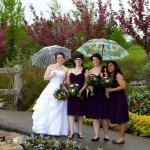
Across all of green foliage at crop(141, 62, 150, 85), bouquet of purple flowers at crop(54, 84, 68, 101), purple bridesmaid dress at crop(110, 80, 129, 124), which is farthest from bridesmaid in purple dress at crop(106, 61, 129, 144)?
green foliage at crop(141, 62, 150, 85)

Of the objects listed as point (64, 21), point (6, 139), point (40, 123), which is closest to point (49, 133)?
point (40, 123)

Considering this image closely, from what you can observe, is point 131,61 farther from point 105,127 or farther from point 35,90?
point 105,127

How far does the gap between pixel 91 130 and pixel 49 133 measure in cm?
126

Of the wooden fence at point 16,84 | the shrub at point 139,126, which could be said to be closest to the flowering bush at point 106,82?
the shrub at point 139,126

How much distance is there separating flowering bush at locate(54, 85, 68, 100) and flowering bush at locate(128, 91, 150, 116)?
9.24 ft

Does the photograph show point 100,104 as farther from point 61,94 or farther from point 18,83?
point 18,83

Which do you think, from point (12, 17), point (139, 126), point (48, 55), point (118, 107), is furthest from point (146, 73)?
point (12, 17)

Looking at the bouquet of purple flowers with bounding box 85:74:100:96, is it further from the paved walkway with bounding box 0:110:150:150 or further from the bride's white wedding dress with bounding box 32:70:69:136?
the paved walkway with bounding box 0:110:150:150

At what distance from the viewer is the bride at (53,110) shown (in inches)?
378

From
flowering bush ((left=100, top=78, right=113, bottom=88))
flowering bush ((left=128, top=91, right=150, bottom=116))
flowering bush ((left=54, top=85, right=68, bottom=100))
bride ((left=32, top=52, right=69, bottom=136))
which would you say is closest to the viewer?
flowering bush ((left=100, top=78, right=113, bottom=88))

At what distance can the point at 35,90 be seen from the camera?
1425 centimetres

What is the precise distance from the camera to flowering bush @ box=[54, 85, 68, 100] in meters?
9.38

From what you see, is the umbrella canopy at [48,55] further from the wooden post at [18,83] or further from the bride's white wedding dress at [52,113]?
the wooden post at [18,83]

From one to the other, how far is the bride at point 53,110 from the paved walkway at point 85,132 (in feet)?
1.10
